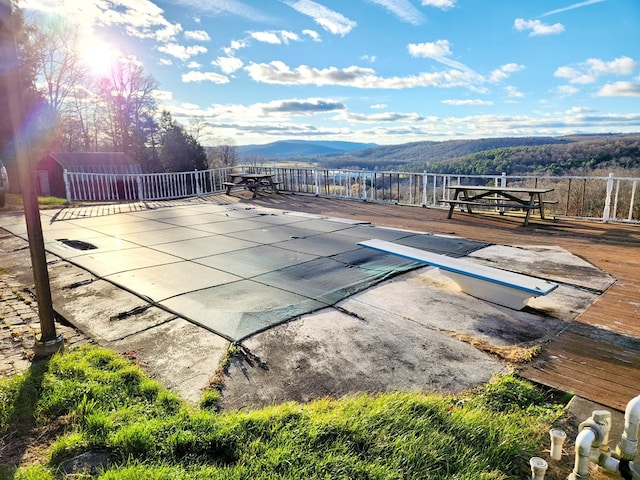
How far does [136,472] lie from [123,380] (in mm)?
751

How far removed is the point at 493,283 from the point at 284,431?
7.56ft

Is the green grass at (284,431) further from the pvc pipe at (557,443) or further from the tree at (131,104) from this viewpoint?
the tree at (131,104)

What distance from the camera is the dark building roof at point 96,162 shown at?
19.8 metres

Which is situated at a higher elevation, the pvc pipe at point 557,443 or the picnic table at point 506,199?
the picnic table at point 506,199

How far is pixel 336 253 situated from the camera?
185 inches

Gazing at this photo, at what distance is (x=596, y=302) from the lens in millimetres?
3158

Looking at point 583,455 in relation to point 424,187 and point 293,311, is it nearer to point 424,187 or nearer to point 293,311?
point 293,311

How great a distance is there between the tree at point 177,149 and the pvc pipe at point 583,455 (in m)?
24.7

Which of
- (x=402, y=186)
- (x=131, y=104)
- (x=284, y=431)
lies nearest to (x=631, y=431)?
(x=284, y=431)

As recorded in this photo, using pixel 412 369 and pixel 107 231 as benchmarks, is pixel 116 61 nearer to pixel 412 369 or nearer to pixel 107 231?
pixel 107 231

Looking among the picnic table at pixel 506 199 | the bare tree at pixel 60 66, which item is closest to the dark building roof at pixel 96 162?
the bare tree at pixel 60 66

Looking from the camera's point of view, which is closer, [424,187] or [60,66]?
[424,187]

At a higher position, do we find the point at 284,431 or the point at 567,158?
the point at 567,158

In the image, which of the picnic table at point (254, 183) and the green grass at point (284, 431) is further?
the picnic table at point (254, 183)
